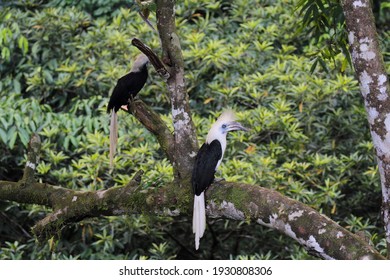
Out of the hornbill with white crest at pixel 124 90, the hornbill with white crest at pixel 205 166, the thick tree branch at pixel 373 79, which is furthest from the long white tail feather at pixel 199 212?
the hornbill with white crest at pixel 124 90

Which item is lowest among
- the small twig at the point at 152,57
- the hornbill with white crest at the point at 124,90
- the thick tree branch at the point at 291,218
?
the thick tree branch at the point at 291,218

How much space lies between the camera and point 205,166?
3006 millimetres

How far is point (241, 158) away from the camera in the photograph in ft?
15.7

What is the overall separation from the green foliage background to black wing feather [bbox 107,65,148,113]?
51 centimetres

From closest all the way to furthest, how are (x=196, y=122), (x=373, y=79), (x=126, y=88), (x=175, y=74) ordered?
(x=373, y=79) → (x=175, y=74) → (x=126, y=88) → (x=196, y=122)

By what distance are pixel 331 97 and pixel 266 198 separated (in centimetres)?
239

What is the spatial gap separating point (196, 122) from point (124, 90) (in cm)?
99

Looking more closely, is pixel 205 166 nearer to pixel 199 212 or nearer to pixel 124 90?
pixel 199 212

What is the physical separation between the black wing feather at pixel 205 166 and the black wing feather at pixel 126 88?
703 mm

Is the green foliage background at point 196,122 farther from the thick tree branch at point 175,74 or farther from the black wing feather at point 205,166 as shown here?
the thick tree branch at point 175,74

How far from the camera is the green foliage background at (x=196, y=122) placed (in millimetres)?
4613

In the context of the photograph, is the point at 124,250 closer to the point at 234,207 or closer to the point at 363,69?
the point at 234,207

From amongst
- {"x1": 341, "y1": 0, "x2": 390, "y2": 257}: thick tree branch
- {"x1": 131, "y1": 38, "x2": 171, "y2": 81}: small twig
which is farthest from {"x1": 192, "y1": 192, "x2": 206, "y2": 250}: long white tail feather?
{"x1": 341, "y1": 0, "x2": 390, "y2": 257}: thick tree branch

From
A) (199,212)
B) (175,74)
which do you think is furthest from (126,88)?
(199,212)
